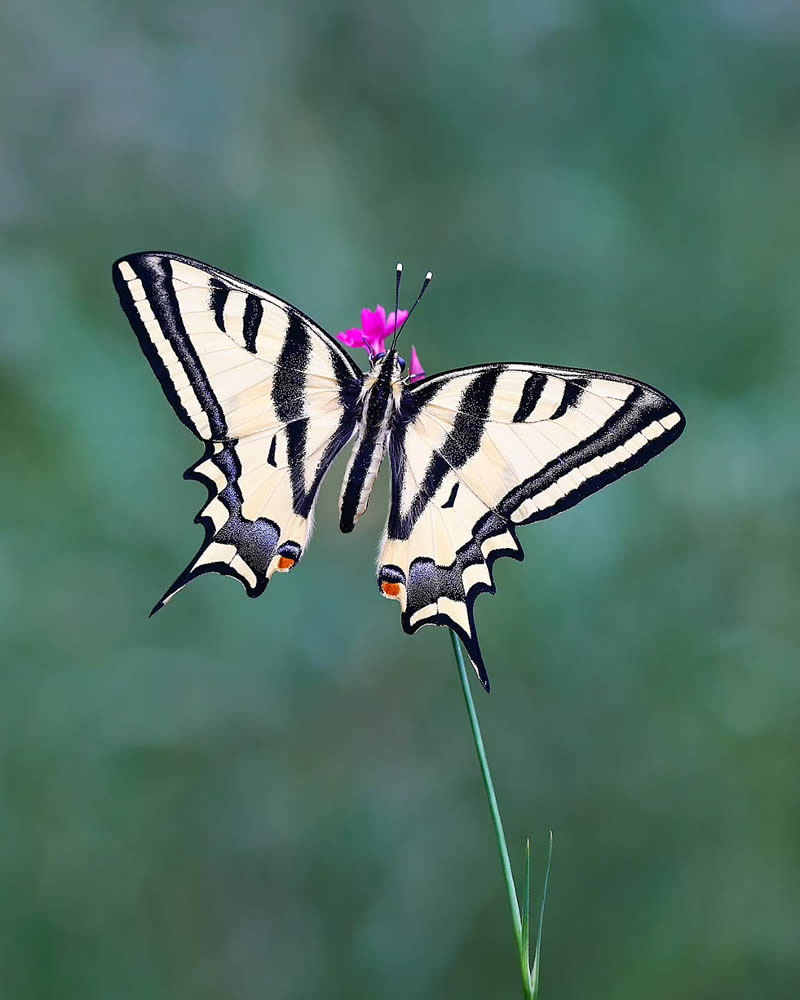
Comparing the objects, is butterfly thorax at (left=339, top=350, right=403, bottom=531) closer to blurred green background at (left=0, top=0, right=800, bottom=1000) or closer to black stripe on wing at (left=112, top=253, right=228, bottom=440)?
black stripe on wing at (left=112, top=253, right=228, bottom=440)

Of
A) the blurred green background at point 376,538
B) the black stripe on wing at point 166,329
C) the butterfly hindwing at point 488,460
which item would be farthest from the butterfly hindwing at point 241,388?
the blurred green background at point 376,538

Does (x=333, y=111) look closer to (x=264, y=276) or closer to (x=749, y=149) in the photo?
(x=264, y=276)

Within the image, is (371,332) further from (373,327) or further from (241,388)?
(241,388)

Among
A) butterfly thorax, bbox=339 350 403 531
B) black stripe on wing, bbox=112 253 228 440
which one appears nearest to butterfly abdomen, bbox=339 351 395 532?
butterfly thorax, bbox=339 350 403 531

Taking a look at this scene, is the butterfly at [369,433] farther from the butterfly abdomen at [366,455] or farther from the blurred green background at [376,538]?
the blurred green background at [376,538]

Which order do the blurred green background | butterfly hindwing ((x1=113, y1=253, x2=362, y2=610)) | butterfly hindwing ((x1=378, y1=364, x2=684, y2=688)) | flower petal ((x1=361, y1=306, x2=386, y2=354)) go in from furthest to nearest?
the blurred green background → flower petal ((x1=361, y1=306, x2=386, y2=354)) → butterfly hindwing ((x1=113, y1=253, x2=362, y2=610)) → butterfly hindwing ((x1=378, y1=364, x2=684, y2=688))

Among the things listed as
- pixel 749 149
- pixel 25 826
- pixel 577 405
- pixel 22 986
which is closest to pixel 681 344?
pixel 749 149

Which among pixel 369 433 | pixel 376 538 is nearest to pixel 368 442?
pixel 369 433
